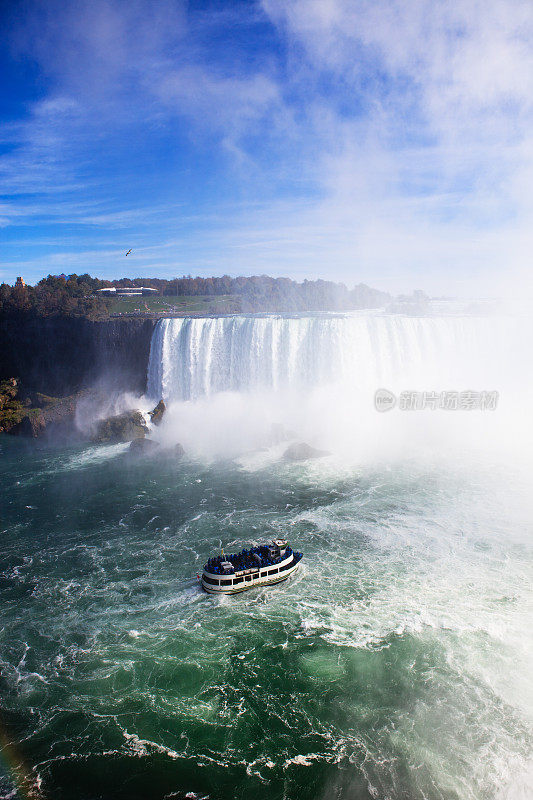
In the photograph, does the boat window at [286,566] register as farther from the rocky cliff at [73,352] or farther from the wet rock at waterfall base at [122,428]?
the rocky cliff at [73,352]

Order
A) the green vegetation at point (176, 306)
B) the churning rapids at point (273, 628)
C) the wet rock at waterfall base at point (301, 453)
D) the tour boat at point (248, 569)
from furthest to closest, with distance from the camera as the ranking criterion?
the green vegetation at point (176, 306) < the wet rock at waterfall base at point (301, 453) < the tour boat at point (248, 569) < the churning rapids at point (273, 628)

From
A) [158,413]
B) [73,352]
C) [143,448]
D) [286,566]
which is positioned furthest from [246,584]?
[73,352]

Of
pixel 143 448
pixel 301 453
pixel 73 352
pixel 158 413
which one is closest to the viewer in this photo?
pixel 301 453

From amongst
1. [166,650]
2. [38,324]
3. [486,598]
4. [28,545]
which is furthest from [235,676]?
[38,324]

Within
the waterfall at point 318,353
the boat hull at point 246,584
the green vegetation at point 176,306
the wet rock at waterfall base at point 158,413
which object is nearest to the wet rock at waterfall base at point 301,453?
the waterfall at point 318,353

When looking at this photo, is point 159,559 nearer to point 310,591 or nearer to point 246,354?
point 310,591

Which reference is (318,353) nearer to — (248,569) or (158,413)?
(158,413)
